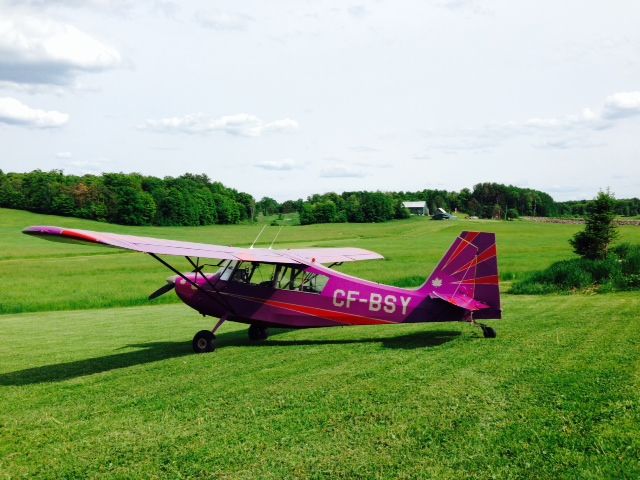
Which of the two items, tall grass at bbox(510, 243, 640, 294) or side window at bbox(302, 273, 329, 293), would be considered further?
tall grass at bbox(510, 243, 640, 294)

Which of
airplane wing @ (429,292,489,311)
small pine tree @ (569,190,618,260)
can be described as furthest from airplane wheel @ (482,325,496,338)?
small pine tree @ (569,190,618,260)

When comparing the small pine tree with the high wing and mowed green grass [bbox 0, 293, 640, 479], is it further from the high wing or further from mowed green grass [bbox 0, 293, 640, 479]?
the high wing

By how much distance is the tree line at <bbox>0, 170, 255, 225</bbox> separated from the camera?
96.2 meters

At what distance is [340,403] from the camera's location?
23.6 ft

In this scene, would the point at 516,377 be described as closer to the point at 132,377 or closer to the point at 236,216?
the point at 132,377

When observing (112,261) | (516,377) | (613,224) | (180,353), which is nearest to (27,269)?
(112,261)

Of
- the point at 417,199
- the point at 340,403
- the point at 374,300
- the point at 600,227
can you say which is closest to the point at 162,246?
the point at 374,300

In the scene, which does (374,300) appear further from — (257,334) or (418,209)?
(418,209)

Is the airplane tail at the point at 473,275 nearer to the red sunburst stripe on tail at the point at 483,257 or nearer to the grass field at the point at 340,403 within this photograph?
the red sunburst stripe on tail at the point at 483,257

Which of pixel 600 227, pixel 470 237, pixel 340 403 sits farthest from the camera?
pixel 600 227

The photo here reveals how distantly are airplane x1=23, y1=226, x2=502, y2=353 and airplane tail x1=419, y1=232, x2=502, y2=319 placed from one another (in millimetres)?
18

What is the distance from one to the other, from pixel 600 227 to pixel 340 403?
2074 cm

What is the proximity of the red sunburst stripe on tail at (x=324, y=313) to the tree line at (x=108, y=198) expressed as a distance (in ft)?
298

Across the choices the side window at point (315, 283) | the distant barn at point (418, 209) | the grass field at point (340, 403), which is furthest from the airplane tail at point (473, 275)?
the distant barn at point (418, 209)
